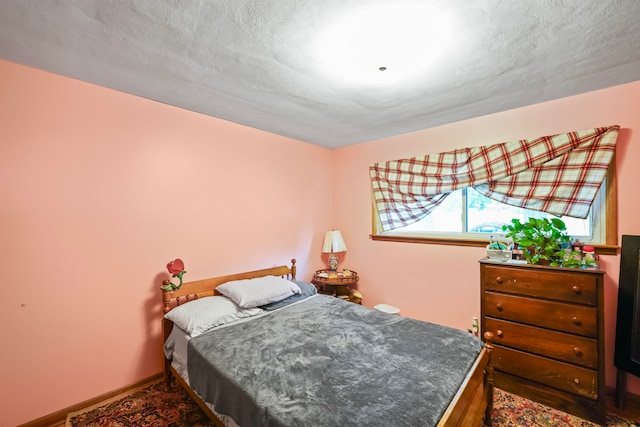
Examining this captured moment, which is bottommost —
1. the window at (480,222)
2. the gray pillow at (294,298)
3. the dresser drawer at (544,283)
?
the gray pillow at (294,298)

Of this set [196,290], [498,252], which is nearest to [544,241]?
[498,252]

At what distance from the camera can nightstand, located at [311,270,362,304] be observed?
3.35m

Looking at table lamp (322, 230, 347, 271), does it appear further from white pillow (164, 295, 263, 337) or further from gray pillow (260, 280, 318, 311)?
white pillow (164, 295, 263, 337)

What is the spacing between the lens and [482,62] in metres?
1.72

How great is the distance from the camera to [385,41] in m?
1.49

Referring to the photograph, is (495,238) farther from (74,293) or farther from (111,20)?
(74,293)

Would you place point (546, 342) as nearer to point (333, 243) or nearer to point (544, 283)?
point (544, 283)

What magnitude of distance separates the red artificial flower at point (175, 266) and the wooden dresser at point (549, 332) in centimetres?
253

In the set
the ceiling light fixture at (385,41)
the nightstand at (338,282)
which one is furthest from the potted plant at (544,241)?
the nightstand at (338,282)

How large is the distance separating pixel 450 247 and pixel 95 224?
3.25 metres

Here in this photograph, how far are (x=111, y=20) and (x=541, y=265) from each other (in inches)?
126

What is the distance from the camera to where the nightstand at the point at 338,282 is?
3.35 meters

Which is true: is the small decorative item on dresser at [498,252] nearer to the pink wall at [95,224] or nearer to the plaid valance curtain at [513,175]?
the plaid valance curtain at [513,175]

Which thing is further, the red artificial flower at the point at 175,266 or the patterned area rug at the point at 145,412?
the red artificial flower at the point at 175,266
